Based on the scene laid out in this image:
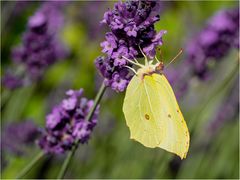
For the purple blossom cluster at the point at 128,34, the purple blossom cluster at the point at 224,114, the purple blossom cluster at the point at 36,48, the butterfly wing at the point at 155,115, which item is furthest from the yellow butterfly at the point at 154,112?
the purple blossom cluster at the point at 224,114

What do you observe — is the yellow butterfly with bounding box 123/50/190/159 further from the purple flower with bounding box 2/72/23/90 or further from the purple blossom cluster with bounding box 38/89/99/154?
the purple flower with bounding box 2/72/23/90

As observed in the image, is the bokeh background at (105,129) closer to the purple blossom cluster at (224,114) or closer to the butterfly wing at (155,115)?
the purple blossom cluster at (224,114)

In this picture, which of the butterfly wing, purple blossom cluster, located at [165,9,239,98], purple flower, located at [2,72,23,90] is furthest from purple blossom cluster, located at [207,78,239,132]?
the butterfly wing

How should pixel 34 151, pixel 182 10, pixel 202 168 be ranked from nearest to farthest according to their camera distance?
pixel 34 151, pixel 202 168, pixel 182 10

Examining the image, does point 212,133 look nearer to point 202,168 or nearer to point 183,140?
point 202,168

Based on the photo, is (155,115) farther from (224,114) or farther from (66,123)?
(224,114)

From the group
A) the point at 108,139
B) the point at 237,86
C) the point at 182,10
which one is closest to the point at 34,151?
the point at 108,139
